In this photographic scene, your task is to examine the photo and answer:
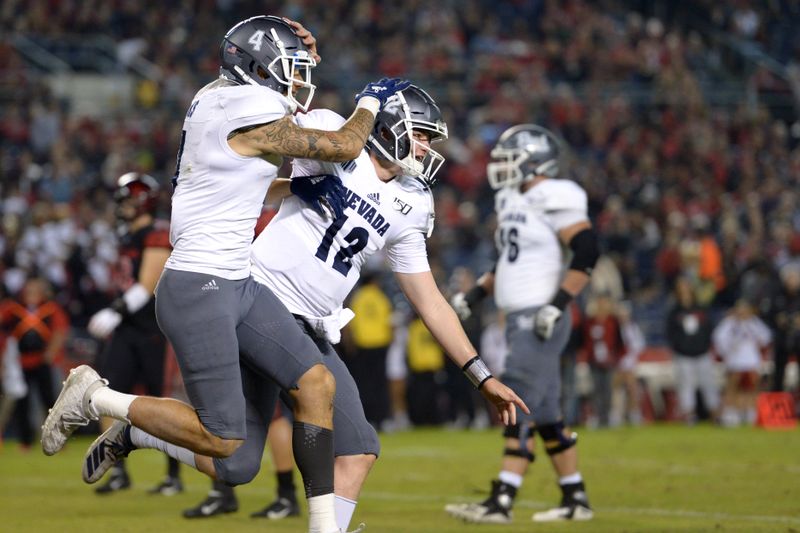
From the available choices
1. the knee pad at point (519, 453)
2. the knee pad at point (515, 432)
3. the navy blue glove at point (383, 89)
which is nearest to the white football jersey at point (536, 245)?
the knee pad at point (515, 432)

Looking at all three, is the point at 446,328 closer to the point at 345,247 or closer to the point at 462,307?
the point at 345,247

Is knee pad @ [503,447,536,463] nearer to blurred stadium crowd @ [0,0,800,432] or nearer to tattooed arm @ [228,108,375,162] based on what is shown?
tattooed arm @ [228,108,375,162]

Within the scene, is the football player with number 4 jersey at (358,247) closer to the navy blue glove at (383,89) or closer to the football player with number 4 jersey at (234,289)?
the navy blue glove at (383,89)

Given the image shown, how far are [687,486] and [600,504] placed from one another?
1130 mm

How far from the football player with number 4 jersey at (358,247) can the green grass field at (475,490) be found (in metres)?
1.59

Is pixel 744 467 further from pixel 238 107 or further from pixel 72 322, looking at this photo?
pixel 72 322

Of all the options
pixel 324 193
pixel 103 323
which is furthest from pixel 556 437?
pixel 103 323

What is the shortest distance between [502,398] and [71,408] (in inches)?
72.5

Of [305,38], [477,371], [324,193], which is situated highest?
[305,38]

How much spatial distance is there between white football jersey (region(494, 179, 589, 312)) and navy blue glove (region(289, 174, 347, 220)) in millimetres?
2471

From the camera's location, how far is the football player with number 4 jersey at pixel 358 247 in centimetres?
566

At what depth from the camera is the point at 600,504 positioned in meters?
8.35

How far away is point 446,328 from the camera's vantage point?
5836 millimetres

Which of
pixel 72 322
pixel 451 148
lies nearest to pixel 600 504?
pixel 72 322
